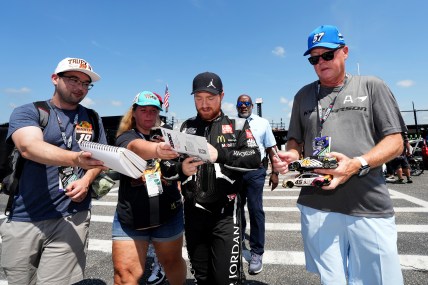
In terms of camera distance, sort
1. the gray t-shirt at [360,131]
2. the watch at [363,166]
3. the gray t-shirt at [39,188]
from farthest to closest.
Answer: the gray t-shirt at [39,188] < the gray t-shirt at [360,131] < the watch at [363,166]

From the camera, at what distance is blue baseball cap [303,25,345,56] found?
197cm

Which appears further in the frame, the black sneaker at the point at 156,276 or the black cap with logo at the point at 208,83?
the black sneaker at the point at 156,276

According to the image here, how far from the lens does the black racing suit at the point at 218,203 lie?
91.9 inches

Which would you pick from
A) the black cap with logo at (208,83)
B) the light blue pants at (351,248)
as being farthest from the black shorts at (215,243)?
the black cap with logo at (208,83)

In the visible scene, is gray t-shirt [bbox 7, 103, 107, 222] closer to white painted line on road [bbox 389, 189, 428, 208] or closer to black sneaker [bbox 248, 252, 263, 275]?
black sneaker [bbox 248, 252, 263, 275]

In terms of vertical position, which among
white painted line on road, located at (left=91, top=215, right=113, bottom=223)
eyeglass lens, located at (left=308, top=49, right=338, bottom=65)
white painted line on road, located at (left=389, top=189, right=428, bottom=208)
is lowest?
white painted line on road, located at (left=389, top=189, right=428, bottom=208)

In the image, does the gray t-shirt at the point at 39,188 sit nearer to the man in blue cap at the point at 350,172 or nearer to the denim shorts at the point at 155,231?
the denim shorts at the point at 155,231

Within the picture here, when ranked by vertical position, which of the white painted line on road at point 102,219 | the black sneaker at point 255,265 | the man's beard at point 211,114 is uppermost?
the man's beard at point 211,114

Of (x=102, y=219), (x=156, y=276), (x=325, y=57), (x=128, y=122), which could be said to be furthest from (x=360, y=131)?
(x=102, y=219)

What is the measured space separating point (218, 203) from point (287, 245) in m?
2.99

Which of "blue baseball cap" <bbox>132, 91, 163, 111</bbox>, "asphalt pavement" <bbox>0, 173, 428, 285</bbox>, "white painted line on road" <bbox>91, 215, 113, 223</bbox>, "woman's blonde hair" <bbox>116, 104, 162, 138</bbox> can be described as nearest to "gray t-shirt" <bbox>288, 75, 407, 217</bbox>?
"blue baseball cap" <bbox>132, 91, 163, 111</bbox>

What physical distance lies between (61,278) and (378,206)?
104 inches

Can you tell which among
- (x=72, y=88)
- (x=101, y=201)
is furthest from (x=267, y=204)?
(x=72, y=88)

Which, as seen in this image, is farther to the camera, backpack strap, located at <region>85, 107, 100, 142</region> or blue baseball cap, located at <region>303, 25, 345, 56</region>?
backpack strap, located at <region>85, 107, 100, 142</region>
